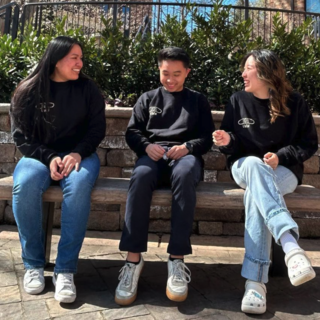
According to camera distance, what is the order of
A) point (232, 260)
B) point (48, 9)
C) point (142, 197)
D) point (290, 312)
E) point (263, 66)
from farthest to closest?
point (48, 9) → point (232, 260) → point (263, 66) → point (142, 197) → point (290, 312)

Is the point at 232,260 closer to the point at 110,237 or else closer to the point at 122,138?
the point at 110,237

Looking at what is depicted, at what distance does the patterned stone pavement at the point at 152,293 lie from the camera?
2029 millimetres

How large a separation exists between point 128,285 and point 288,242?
2.98ft

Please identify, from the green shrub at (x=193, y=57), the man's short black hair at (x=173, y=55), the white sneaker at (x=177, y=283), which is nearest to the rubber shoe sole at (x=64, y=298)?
the white sneaker at (x=177, y=283)

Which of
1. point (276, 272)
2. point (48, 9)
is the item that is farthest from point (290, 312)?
point (48, 9)

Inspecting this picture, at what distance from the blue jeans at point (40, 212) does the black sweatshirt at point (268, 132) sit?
38.9 inches

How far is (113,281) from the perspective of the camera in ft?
8.21

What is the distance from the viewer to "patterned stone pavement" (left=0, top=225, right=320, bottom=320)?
2029 millimetres

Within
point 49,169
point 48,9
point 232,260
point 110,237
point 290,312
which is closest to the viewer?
point 290,312

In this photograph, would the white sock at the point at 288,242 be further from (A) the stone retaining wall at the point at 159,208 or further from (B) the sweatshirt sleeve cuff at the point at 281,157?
(A) the stone retaining wall at the point at 159,208

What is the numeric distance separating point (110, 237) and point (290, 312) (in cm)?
192

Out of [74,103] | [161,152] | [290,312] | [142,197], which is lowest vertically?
[290,312]

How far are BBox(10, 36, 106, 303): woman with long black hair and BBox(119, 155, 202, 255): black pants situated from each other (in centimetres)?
28

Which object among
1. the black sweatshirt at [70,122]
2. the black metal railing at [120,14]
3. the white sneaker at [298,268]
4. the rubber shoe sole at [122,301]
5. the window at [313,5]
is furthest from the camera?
the window at [313,5]
